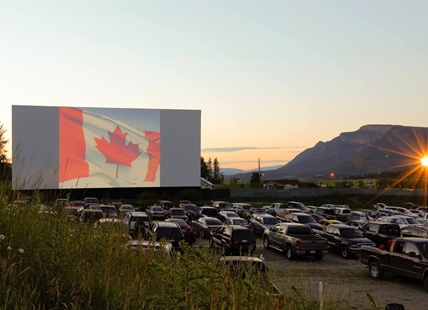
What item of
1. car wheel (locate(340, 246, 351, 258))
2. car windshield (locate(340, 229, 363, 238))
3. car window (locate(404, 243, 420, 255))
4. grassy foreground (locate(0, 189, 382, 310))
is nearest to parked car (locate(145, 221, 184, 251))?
car window (locate(404, 243, 420, 255))

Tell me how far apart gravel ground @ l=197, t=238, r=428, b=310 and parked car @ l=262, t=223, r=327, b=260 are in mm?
440

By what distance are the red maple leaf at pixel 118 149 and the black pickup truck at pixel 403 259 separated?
30.6 metres

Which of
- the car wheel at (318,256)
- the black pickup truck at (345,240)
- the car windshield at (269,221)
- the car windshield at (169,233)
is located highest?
the car windshield at (169,233)

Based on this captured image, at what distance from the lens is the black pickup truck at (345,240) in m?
21.6

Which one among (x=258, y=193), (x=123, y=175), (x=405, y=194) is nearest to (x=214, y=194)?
(x=258, y=193)

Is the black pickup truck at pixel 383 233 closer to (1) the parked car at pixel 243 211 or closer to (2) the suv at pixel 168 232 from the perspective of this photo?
(2) the suv at pixel 168 232

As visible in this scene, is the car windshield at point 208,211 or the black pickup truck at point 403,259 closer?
the black pickup truck at point 403,259

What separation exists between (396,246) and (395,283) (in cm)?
134

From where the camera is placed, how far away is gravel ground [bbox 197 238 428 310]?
42.4 ft

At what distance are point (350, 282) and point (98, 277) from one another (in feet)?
40.2

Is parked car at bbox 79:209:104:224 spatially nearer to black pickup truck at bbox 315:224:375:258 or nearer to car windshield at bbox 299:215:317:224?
black pickup truck at bbox 315:224:375:258

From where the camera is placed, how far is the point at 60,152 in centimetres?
4319

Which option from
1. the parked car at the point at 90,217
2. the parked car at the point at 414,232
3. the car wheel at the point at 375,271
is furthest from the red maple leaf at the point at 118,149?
the car wheel at the point at 375,271

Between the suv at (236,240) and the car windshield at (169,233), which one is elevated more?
the car windshield at (169,233)
